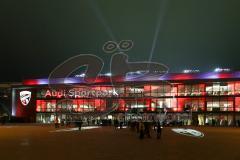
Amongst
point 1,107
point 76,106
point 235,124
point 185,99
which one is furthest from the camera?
point 1,107

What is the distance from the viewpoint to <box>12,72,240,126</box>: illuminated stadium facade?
267ft

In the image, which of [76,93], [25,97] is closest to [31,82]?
[25,97]

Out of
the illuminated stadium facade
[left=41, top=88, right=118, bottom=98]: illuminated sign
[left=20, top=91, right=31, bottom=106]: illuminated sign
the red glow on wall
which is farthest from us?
the red glow on wall

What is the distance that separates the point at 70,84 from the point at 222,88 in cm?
3162

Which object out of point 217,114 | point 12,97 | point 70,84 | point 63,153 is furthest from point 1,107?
point 63,153

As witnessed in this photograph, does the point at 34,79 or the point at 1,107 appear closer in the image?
the point at 34,79

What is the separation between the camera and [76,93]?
306ft

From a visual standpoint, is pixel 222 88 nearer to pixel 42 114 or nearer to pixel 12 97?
pixel 42 114

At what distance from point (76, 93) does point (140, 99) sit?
45.4 feet

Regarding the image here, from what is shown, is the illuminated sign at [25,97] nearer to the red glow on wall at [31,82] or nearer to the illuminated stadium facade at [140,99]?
the illuminated stadium facade at [140,99]

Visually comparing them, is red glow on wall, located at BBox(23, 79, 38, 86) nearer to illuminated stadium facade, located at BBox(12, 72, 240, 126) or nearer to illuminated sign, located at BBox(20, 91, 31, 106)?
illuminated stadium facade, located at BBox(12, 72, 240, 126)

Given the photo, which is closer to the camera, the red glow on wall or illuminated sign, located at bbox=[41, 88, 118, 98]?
illuminated sign, located at bbox=[41, 88, 118, 98]

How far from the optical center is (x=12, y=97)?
100625 millimetres

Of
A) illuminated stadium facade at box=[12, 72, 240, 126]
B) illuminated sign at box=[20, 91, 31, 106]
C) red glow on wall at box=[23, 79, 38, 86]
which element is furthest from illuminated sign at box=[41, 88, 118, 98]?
red glow on wall at box=[23, 79, 38, 86]
